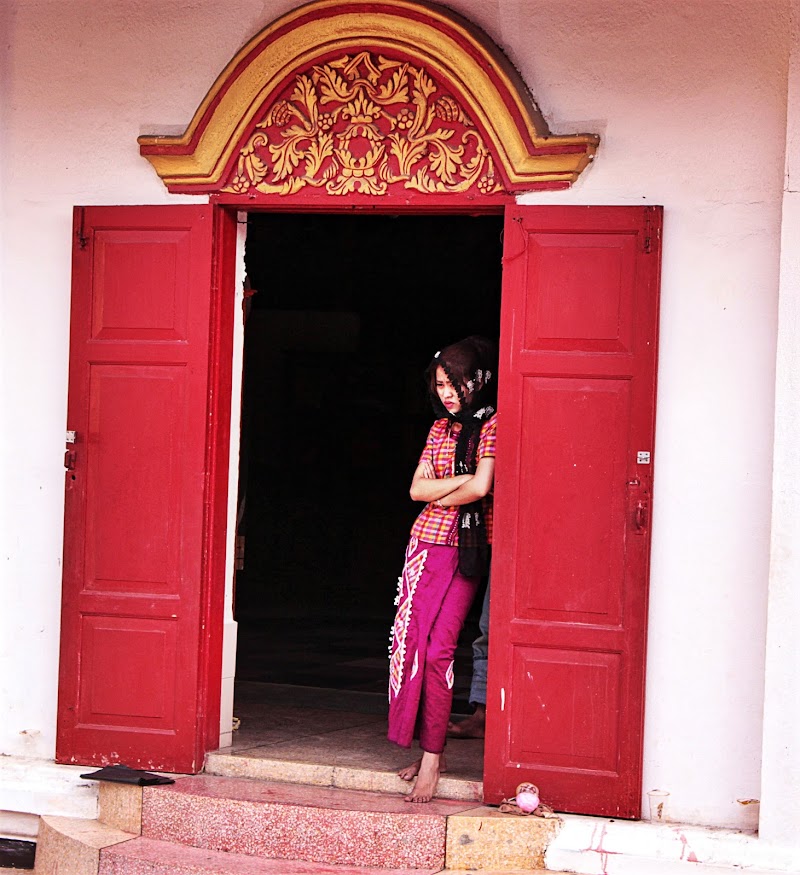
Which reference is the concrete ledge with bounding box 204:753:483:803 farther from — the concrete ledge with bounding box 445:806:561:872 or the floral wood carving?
the floral wood carving

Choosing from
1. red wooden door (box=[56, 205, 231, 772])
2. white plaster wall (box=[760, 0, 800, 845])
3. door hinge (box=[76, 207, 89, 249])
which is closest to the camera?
white plaster wall (box=[760, 0, 800, 845])

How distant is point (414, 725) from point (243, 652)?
3567 mm

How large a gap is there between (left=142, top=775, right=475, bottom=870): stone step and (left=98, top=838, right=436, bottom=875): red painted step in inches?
1.6

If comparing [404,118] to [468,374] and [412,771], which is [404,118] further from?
[412,771]

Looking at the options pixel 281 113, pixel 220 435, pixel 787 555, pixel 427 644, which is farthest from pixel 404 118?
pixel 787 555

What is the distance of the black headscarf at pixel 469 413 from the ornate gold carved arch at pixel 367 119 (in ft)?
2.16

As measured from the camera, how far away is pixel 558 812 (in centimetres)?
540

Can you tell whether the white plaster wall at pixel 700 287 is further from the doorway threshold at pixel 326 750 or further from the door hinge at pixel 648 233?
the doorway threshold at pixel 326 750

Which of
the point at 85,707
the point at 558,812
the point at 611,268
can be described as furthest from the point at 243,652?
the point at 611,268

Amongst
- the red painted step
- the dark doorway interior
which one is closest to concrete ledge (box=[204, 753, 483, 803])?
the red painted step

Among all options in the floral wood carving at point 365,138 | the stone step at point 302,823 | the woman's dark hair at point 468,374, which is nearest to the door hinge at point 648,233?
the floral wood carving at point 365,138

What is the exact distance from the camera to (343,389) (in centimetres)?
1281

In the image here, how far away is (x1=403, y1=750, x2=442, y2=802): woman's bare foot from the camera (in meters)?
5.50

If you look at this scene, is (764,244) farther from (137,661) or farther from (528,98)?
(137,661)
